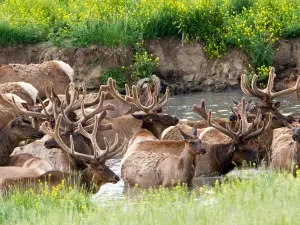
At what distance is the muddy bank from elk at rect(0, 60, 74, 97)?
9.45 feet

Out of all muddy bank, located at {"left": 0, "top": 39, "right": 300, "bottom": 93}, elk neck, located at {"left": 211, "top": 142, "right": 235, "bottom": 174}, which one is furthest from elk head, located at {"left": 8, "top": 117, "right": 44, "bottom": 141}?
muddy bank, located at {"left": 0, "top": 39, "right": 300, "bottom": 93}

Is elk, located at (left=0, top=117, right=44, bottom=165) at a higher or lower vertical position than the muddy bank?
lower

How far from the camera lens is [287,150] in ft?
46.7

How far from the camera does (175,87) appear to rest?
25312mm

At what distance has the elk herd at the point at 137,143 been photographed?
13250 millimetres

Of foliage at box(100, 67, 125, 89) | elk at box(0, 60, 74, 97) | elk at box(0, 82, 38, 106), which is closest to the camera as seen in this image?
elk at box(0, 82, 38, 106)

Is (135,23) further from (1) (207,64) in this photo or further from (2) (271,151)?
(2) (271,151)

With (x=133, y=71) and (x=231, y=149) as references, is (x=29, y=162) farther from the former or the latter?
(x=133, y=71)

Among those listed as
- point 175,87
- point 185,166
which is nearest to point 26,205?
point 185,166

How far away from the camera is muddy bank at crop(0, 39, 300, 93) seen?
25469 millimetres

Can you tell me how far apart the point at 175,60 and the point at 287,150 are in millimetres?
11939

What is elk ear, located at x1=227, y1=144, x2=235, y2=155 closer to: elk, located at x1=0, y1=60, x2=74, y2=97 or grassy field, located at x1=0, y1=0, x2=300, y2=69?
elk, located at x1=0, y1=60, x2=74, y2=97

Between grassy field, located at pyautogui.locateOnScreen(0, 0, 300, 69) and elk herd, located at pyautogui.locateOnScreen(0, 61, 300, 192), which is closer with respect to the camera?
elk herd, located at pyautogui.locateOnScreen(0, 61, 300, 192)

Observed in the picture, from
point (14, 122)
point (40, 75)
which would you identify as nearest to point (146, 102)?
point (14, 122)
